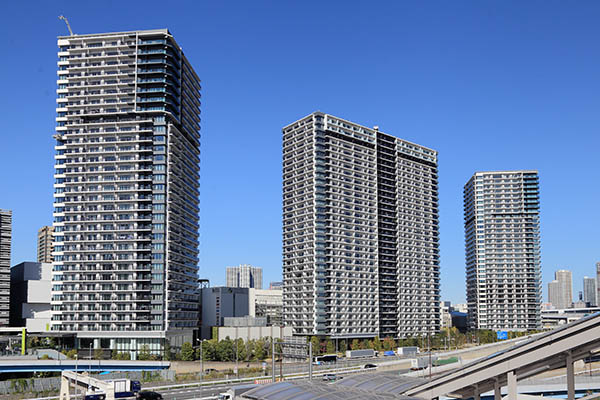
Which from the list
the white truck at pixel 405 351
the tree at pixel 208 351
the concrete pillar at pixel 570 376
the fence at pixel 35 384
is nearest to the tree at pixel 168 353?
the tree at pixel 208 351

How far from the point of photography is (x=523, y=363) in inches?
1617

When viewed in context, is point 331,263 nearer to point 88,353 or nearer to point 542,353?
point 88,353

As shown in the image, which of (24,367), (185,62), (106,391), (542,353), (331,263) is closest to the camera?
(542,353)

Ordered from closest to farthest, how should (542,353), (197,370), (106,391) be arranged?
(542,353)
(106,391)
(197,370)

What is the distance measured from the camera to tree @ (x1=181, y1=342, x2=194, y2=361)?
5832 inches

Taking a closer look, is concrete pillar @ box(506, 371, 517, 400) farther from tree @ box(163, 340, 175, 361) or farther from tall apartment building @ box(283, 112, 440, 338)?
tall apartment building @ box(283, 112, 440, 338)

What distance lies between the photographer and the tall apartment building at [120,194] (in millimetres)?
148250

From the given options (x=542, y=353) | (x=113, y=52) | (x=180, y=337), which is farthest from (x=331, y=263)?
(x=542, y=353)

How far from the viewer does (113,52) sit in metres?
159

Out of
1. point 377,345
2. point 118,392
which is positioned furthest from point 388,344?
point 118,392

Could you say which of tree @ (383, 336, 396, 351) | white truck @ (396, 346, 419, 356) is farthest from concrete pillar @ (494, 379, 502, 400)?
tree @ (383, 336, 396, 351)

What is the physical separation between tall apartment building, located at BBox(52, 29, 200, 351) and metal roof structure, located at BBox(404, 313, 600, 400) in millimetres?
110264

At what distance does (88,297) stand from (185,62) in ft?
228

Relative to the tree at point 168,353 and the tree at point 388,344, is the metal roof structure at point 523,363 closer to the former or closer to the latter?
the tree at point 168,353
